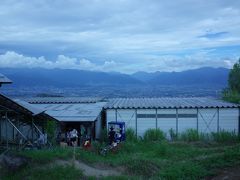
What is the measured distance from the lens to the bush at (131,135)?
25.6m

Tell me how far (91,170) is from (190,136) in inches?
463

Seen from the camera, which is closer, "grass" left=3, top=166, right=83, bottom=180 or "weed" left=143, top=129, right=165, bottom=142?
"grass" left=3, top=166, right=83, bottom=180

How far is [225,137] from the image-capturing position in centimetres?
2566

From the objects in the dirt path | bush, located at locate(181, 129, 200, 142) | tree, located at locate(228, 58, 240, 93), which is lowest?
the dirt path

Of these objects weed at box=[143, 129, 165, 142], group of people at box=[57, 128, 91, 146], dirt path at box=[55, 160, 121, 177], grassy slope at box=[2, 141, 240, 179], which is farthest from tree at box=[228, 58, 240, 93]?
dirt path at box=[55, 160, 121, 177]

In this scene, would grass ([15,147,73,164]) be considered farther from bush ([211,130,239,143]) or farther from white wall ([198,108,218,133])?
white wall ([198,108,218,133])

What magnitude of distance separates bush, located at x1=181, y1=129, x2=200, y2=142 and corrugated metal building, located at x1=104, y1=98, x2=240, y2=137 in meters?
0.82

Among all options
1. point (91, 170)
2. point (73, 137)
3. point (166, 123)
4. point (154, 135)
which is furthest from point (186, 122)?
Answer: point (91, 170)

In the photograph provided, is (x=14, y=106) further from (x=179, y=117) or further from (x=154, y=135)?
(x=179, y=117)

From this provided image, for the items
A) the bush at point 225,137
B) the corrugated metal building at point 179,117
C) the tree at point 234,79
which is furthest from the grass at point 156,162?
the tree at point 234,79

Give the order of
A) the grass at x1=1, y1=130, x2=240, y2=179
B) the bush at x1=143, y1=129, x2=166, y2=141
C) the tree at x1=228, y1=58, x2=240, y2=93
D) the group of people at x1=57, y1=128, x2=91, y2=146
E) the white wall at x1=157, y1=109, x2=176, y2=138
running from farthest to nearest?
the tree at x1=228, y1=58, x2=240, y2=93
the white wall at x1=157, y1=109, x2=176, y2=138
the bush at x1=143, y1=129, x2=166, y2=141
the group of people at x1=57, y1=128, x2=91, y2=146
the grass at x1=1, y1=130, x2=240, y2=179

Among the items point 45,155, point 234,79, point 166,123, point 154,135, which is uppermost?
point 234,79

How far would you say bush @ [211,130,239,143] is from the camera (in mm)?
25469

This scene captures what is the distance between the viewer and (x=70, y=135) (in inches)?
926
